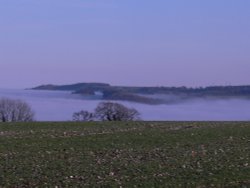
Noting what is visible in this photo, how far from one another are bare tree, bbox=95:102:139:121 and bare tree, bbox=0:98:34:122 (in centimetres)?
796

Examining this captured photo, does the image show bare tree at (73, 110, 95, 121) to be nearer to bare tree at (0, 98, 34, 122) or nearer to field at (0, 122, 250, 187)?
bare tree at (0, 98, 34, 122)

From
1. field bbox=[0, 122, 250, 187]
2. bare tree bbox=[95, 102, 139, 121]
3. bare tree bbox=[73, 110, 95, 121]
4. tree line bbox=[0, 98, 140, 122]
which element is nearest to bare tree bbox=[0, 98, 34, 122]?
tree line bbox=[0, 98, 140, 122]

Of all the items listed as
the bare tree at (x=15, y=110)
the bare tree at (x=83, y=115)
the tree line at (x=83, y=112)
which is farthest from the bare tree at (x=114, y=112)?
the bare tree at (x=15, y=110)

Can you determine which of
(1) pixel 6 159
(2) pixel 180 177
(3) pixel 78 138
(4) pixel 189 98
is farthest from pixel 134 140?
(4) pixel 189 98

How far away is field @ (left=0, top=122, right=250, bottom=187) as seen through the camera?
1599 centimetres

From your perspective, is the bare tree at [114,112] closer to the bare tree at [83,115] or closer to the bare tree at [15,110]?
the bare tree at [83,115]

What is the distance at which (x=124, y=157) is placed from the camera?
1992 cm

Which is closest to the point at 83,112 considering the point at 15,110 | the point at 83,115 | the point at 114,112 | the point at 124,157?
the point at 83,115

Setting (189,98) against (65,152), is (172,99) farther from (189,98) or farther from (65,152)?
(65,152)

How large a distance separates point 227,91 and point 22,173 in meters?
89.0

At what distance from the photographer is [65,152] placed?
826 inches

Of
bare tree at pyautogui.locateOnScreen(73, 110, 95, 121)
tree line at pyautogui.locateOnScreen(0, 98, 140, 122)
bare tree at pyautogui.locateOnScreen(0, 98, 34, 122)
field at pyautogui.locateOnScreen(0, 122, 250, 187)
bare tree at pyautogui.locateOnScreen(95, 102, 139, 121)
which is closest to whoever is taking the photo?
field at pyautogui.locateOnScreen(0, 122, 250, 187)

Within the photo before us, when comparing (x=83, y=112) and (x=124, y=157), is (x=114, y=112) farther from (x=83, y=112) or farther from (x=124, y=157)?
(x=124, y=157)

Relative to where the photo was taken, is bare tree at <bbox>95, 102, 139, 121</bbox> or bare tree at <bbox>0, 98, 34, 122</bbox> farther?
bare tree at <bbox>0, 98, 34, 122</bbox>
